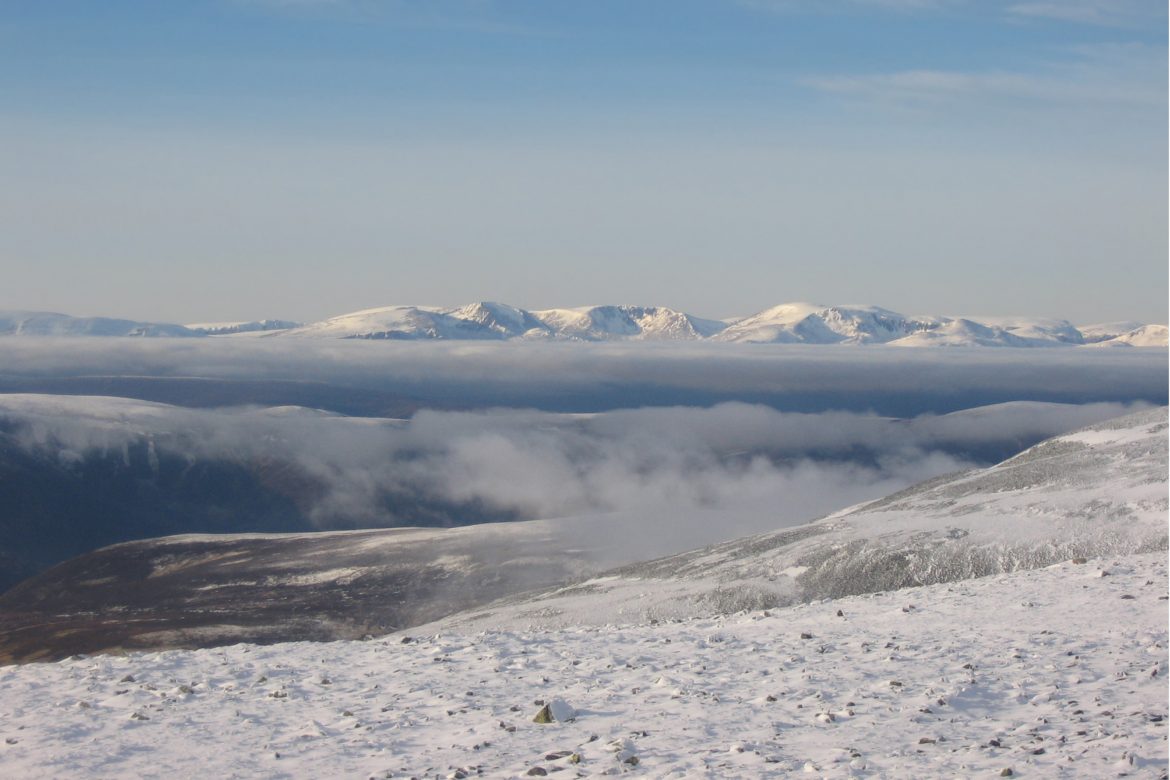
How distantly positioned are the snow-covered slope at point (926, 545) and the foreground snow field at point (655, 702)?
3163 centimetres

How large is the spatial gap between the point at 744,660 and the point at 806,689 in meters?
3.14

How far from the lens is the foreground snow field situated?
57.3 ft

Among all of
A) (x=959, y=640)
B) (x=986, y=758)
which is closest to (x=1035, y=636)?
(x=959, y=640)

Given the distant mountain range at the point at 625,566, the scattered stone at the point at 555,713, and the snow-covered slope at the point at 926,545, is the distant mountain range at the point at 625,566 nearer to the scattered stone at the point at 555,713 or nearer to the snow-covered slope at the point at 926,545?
the snow-covered slope at the point at 926,545

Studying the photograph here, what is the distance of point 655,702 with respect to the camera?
20797 mm

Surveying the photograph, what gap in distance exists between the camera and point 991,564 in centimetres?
5853

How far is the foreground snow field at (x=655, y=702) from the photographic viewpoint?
688 inches

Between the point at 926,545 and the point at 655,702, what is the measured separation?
154ft

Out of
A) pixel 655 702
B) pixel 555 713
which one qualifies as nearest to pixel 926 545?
pixel 655 702

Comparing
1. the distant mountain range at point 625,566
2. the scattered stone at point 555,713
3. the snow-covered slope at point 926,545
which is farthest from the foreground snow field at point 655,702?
the snow-covered slope at point 926,545

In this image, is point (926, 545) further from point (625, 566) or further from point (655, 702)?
point (655, 702)

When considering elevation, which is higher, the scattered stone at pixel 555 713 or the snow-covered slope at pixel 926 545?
the scattered stone at pixel 555 713

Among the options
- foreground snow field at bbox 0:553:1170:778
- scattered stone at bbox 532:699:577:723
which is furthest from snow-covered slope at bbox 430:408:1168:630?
scattered stone at bbox 532:699:577:723

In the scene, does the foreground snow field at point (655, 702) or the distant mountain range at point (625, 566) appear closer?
the foreground snow field at point (655, 702)
